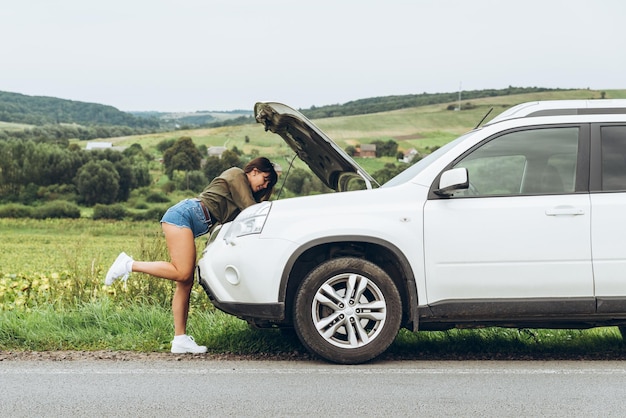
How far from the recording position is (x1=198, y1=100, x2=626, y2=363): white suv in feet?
21.0

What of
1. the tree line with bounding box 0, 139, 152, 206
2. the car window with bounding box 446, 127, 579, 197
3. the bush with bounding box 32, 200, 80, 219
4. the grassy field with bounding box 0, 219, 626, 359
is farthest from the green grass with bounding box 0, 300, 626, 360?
the tree line with bounding box 0, 139, 152, 206

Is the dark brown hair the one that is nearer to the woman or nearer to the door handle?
the woman

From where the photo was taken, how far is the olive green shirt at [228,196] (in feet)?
24.0

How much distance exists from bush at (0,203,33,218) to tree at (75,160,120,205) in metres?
9.38

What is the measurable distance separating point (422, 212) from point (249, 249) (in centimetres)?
131

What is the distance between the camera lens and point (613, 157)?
6637mm

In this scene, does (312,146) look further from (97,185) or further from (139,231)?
(97,185)

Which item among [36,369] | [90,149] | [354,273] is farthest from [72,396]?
[90,149]

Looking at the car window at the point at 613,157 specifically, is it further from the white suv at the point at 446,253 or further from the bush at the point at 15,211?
the bush at the point at 15,211

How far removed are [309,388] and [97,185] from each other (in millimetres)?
138403

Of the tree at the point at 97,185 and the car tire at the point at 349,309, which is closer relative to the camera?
the car tire at the point at 349,309

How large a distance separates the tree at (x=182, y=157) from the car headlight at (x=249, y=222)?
442 ft

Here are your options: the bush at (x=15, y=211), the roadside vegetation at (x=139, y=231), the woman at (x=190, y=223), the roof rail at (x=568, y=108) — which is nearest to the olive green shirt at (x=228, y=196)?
the woman at (x=190, y=223)

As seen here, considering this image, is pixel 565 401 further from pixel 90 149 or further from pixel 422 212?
pixel 90 149
